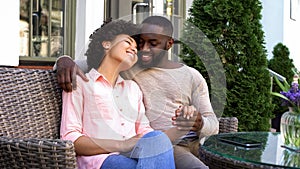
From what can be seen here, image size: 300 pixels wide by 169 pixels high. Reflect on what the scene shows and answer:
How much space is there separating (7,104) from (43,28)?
2.26 metres

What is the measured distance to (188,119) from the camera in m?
1.96

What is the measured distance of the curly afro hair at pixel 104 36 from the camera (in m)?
2.00

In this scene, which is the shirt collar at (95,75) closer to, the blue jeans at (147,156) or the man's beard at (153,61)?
the man's beard at (153,61)

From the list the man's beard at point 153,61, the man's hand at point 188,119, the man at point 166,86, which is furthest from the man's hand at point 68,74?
the man's hand at point 188,119

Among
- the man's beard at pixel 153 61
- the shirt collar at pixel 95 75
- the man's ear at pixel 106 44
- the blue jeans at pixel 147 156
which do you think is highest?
the man's ear at pixel 106 44

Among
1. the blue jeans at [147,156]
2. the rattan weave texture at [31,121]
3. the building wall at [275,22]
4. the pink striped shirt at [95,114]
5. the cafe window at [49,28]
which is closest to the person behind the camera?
the rattan weave texture at [31,121]

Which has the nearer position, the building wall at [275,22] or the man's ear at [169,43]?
the man's ear at [169,43]

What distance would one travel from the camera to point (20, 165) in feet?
5.70

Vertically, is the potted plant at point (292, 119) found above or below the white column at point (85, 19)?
below

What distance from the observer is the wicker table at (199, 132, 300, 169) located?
157 cm

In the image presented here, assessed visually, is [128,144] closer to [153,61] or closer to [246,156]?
[153,61]

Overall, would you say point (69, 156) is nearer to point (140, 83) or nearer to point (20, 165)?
point (20, 165)

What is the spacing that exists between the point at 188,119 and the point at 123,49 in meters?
0.40

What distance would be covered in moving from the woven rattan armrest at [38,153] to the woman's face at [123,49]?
0.48 m
